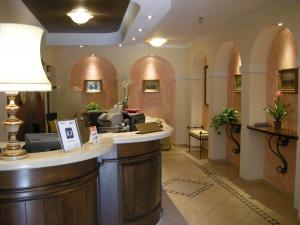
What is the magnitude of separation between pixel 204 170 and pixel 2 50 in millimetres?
5022

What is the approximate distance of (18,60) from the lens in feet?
6.53

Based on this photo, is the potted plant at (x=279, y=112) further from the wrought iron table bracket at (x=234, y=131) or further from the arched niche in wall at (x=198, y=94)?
the arched niche in wall at (x=198, y=94)

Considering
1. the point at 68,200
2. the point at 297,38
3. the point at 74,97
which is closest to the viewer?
the point at 68,200

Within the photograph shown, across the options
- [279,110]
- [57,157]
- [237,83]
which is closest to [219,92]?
[237,83]

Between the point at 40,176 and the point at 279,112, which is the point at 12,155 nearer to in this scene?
the point at 40,176

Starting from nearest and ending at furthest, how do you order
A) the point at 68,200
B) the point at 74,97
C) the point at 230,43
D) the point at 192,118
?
the point at 68,200
the point at 230,43
the point at 74,97
the point at 192,118

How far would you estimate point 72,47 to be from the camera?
8.08 meters

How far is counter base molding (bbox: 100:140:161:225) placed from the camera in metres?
3.08

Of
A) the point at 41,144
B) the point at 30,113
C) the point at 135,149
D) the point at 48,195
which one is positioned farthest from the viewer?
the point at 30,113

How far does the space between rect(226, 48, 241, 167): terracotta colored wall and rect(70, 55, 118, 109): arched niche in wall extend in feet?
11.0

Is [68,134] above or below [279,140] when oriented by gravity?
above

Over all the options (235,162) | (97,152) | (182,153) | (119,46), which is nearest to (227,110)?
(235,162)

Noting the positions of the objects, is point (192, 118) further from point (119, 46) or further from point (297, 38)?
point (297, 38)

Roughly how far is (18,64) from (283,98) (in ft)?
13.6
